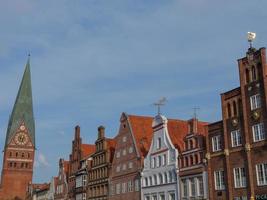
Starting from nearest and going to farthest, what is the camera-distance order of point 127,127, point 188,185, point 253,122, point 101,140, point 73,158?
point 253,122
point 188,185
point 127,127
point 101,140
point 73,158

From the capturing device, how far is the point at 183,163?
175ft

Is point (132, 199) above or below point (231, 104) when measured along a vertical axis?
below

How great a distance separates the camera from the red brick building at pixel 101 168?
7338 cm

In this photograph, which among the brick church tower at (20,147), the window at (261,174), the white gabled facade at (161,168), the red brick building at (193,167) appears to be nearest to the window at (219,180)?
the red brick building at (193,167)

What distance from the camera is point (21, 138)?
161250 millimetres

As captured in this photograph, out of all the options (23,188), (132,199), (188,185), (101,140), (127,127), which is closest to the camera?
(188,185)

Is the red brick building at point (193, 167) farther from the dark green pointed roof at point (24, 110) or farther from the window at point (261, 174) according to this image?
the dark green pointed roof at point (24, 110)

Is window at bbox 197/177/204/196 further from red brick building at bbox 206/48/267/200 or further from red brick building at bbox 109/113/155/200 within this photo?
red brick building at bbox 109/113/155/200

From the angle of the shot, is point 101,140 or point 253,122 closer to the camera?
point 253,122

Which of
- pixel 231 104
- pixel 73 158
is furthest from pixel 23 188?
pixel 231 104

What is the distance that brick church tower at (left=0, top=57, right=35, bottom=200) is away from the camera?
149 m

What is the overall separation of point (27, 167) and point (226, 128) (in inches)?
4761

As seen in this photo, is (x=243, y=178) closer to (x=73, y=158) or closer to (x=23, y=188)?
(x=73, y=158)

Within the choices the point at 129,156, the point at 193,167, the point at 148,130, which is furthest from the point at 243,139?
the point at 148,130
